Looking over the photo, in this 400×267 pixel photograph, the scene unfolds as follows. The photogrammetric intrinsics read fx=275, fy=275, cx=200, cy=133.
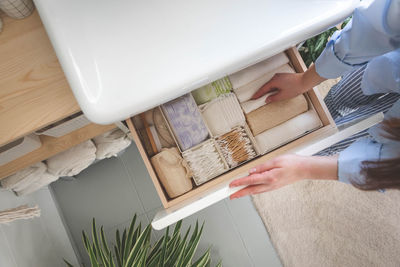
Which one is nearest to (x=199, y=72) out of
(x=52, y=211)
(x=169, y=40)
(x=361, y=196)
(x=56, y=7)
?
(x=169, y=40)

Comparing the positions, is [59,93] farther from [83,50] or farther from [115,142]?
[115,142]

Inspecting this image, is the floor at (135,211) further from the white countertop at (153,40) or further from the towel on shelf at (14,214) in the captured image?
the white countertop at (153,40)

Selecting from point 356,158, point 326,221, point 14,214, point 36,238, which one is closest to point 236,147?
point 356,158

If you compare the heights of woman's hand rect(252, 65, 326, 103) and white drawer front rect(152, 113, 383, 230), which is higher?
woman's hand rect(252, 65, 326, 103)

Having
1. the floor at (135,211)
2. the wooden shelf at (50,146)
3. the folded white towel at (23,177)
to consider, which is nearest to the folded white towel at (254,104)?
the wooden shelf at (50,146)

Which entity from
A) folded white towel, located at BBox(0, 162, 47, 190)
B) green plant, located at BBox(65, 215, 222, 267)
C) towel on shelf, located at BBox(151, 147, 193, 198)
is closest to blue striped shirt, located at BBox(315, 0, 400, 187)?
towel on shelf, located at BBox(151, 147, 193, 198)

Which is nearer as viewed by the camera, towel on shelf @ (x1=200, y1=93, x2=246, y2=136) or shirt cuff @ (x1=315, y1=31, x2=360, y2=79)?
shirt cuff @ (x1=315, y1=31, x2=360, y2=79)

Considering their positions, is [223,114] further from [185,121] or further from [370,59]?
[370,59]

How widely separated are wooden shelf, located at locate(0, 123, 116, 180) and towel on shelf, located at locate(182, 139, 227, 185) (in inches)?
8.3

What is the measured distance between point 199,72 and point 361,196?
132 cm

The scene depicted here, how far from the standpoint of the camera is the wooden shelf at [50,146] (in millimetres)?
672

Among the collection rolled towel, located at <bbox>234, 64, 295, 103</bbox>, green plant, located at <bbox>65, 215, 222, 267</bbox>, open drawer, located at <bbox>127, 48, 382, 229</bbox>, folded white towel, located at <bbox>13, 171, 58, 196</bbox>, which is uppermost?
folded white towel, located at <bbox>13, 171, 58, 196</bbox>

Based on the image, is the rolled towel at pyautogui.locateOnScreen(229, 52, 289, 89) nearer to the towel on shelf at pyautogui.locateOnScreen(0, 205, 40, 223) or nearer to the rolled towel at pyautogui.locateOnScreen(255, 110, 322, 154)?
the rolled towel at pyautogui.locateOnScreen(255, 110, 322, 154)

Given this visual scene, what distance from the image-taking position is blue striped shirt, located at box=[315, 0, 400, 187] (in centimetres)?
42
